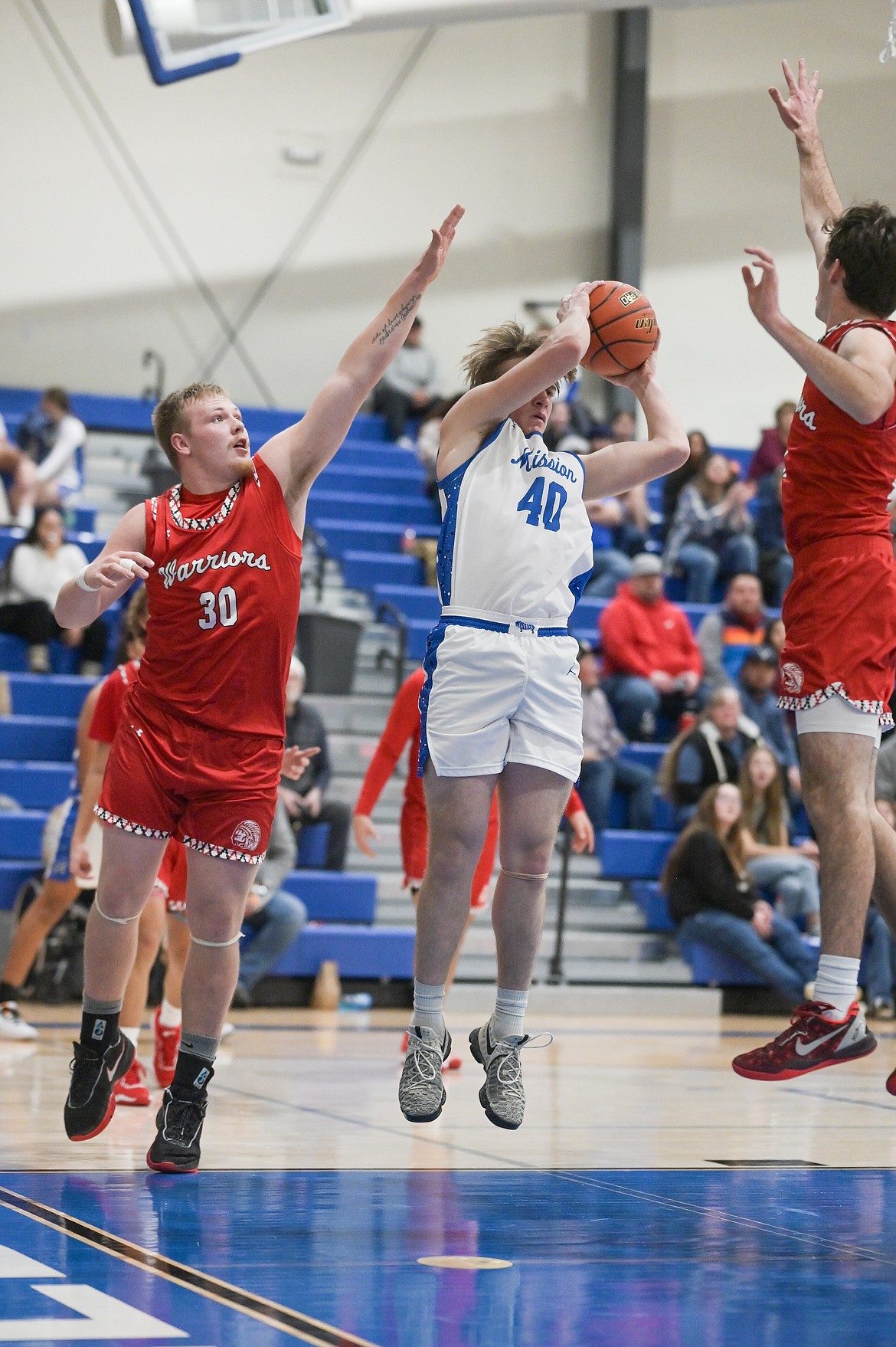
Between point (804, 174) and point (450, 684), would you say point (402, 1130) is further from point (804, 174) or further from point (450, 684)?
point (804, 174)

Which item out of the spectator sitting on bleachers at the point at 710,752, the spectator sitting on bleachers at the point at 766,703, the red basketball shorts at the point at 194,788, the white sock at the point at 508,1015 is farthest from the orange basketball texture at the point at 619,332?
the spectator sitting on bleachers at the point at 766,703

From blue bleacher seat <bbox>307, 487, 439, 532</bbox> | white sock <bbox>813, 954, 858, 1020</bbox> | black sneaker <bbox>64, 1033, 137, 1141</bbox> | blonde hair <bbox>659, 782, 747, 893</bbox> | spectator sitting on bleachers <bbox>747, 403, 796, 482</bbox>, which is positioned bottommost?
black sneaker <bbox>64, 1033, 137, 1141</bbox>

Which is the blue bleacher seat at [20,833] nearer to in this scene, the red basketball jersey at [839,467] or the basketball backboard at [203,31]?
the basketball backboard at [203,31]

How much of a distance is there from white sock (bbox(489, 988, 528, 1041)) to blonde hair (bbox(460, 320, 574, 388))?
64.5 inches

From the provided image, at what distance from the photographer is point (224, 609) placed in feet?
15.2

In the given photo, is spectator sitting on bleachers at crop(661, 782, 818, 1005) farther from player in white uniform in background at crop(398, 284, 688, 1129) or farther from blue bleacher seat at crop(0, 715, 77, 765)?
player in white uniform in background at crop(398, 284, 688, 1129)

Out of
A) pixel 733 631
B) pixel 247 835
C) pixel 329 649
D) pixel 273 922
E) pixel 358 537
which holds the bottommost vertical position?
pixel 273 922

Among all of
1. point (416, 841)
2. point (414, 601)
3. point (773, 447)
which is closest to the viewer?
point (416, 841)

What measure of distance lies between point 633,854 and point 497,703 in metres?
7.55

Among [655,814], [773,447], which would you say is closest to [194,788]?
[655,814]

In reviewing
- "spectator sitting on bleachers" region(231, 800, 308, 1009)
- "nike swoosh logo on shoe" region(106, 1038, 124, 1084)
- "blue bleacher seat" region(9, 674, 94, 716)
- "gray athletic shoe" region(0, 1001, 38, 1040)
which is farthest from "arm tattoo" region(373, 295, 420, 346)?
"blue bleacher seat" region(9, 674, 94, 716)

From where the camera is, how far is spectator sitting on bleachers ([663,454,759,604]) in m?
14.5

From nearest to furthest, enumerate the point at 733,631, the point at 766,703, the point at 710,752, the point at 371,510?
the point at 710,752, the point at 766,703, the point at 733,631, the point at 371,510

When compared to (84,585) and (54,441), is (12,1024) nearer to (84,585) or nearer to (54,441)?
(84,585)
